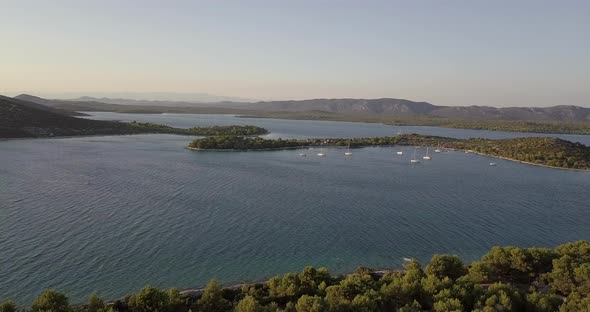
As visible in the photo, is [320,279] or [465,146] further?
[465,146]

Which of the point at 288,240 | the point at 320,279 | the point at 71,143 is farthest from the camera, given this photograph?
the point at 71,143

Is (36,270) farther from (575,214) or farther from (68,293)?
(575,214)

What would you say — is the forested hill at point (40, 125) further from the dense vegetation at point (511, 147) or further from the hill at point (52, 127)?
the dense vegetation at point (511, 147)

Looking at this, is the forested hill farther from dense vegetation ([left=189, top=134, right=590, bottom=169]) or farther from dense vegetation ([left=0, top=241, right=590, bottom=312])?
dense vegetation ([left=0, top=241, right=590, bottom=312])

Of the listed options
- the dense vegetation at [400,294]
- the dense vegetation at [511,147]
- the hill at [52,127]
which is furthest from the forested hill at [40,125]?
the dense vegetation at [400,294]

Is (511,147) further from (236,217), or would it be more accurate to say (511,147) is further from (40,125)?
(40,125)

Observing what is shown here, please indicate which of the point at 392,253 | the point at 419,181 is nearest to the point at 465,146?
the point at 419,181

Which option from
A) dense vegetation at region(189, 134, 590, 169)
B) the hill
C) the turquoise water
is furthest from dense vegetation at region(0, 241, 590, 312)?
the hill
